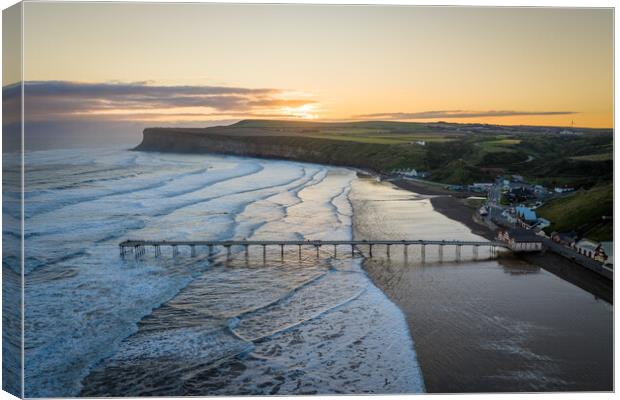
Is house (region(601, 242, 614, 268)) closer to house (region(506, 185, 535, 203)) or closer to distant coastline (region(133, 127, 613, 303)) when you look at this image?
distant coastline (region(133, 127, 613, 303))

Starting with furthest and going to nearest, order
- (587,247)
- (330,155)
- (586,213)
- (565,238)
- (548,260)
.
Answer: (330,155) < (565,238) < (548,260) < (586,213) < (587,247)

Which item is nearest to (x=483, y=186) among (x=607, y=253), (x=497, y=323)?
(x=607, y=253)

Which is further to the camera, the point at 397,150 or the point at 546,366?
the point at 397,150

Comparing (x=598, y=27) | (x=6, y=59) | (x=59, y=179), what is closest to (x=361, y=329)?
(x=598, y=27)

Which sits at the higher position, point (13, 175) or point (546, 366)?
point (13, 175)

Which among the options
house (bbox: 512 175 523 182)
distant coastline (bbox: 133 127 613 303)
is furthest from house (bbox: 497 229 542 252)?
house (bbox: 512 175 523 182)

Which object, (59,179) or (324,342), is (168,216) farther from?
(324,342)

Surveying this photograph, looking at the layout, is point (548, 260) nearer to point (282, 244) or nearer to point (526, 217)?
point (526, 217)
